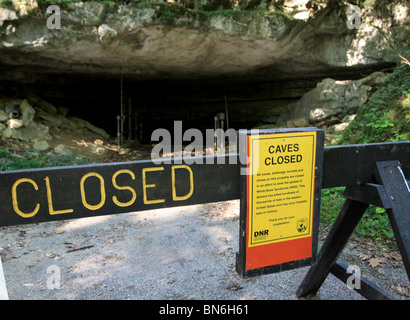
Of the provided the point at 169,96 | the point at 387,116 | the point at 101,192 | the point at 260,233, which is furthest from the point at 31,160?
the point at 169,96

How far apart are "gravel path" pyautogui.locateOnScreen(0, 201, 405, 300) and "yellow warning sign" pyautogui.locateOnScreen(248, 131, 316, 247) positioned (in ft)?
4.45

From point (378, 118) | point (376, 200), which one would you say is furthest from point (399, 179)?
point (378, 118)

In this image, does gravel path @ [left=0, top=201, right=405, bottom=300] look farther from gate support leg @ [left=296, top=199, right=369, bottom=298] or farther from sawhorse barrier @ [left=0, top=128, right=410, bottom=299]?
sawhorse barrier @ [left=0, top=128, right=410, bottom=299]

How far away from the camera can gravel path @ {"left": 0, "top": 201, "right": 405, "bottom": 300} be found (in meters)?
2.81

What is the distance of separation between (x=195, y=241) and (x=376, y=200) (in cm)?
256

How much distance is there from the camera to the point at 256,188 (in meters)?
1.53

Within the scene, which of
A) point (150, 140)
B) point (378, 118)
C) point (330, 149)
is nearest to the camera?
point (330, 149)

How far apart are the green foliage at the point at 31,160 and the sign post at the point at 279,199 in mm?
6189

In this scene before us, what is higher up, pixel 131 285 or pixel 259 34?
pixel 259 34

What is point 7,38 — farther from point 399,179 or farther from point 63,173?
point 399,179

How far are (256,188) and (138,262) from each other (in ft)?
7.61

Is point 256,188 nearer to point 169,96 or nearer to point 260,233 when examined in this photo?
point 260,233

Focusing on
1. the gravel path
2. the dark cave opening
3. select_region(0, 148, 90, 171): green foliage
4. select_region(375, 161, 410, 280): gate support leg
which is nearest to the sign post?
select_region(375, 161, 410, 280): gate support leg

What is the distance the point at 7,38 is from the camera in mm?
7199
